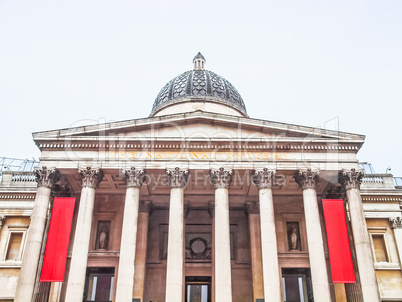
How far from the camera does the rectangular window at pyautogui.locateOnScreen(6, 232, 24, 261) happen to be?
993 inches

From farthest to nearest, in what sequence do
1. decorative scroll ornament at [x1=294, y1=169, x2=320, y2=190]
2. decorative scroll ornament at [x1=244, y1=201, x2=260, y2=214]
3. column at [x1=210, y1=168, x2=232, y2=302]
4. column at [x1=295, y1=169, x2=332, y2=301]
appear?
1. decorative scroll ornament at [x1=244, y1=201, x2=260, y2=214]
2. decorative scroll ornament at [x1=294, y1=169, x2=320, y2=190]
3. column at [x1=295, y1=169, x2=332, y2=301]
4. column at [x1=210, y1=168, x2=232, y2=302]

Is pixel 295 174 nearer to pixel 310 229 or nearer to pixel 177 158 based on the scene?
pixel 310 229

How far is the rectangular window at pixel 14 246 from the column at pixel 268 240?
16326 mm

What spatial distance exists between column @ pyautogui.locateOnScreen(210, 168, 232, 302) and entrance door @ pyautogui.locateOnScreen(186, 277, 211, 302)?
17.7 feet

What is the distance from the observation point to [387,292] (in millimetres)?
24203

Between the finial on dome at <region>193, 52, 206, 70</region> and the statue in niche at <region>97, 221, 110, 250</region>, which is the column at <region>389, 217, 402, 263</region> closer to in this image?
the finial on dome at <region>193, 52, 206, 70</region>

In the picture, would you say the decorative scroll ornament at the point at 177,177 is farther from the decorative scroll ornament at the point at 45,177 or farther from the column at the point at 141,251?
the decorative scroll ornament at the point at 45,177

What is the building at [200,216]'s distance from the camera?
1811 centimetres

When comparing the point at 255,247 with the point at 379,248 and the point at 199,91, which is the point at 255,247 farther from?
the point at 199,91

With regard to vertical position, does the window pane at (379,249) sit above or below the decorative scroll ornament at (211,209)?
below

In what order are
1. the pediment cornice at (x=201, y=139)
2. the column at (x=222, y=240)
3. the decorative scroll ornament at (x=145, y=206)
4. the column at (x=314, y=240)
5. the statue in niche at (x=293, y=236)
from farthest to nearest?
the decorative scroll ornament at (x=145, y=206), the statue in niche at (x=293, y=236), the pediment cornice at (x=201, y=139), the column at (x=314, y=240), the column at (x=222, y=240)

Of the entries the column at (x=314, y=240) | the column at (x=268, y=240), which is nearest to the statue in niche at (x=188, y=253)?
the column at (x=268, y=240)

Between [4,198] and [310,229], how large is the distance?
19919 mm

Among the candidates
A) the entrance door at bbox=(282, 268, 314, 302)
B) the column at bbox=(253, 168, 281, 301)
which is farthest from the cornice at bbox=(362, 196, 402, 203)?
the column at bbox=(253, 168, 281, 301)
